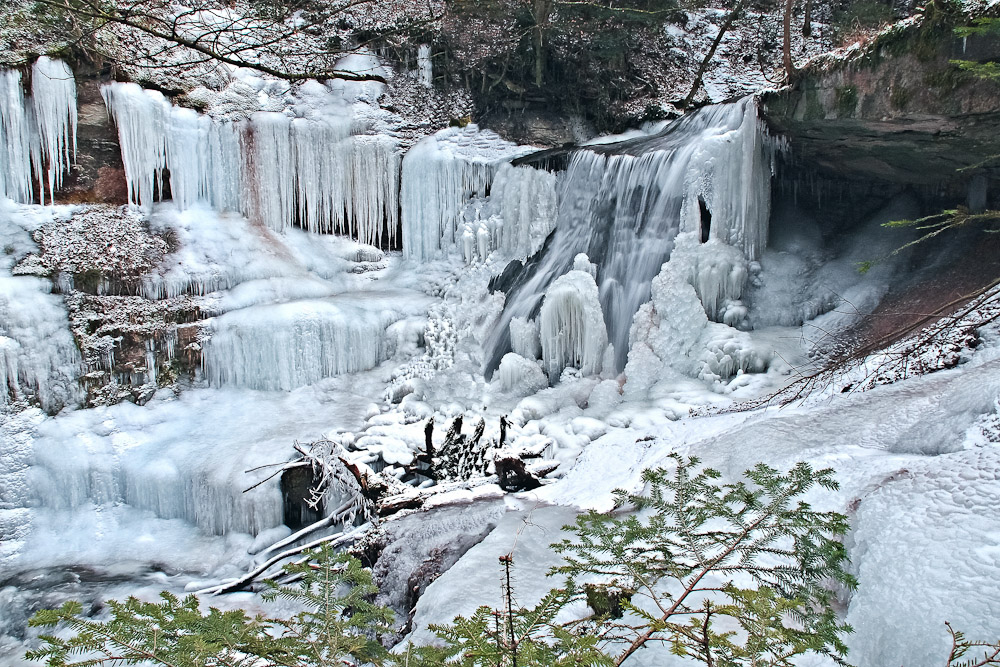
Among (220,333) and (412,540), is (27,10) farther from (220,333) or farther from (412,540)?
(412,540)

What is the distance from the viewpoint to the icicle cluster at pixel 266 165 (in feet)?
32.6

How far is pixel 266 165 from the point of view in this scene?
10.5 metres

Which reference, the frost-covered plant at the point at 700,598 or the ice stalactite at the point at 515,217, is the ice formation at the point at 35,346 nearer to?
the ice stalactite at the point at 515,217

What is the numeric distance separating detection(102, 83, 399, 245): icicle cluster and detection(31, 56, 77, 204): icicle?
0.56 metres

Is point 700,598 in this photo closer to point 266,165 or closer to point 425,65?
point 266,165

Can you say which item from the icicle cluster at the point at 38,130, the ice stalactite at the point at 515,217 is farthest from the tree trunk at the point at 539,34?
the icicle cluster at the point at 38,130

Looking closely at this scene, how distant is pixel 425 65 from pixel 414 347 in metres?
6.28

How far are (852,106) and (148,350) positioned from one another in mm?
8777

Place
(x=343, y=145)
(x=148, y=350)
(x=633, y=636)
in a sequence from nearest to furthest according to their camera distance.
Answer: (x=633, y=636)
(x=148, y=350)
(x=343, y=145)

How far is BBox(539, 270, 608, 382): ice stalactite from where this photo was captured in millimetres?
7781

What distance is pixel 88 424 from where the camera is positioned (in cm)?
789

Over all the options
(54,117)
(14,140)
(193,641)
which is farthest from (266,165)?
(193,641)

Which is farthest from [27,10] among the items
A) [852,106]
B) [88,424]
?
[852,106]

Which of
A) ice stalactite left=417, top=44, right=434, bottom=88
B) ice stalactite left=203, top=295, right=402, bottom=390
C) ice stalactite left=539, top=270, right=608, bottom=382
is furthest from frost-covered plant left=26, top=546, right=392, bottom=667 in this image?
ice stalactite left=417, top=44, right=434, bottom=88
